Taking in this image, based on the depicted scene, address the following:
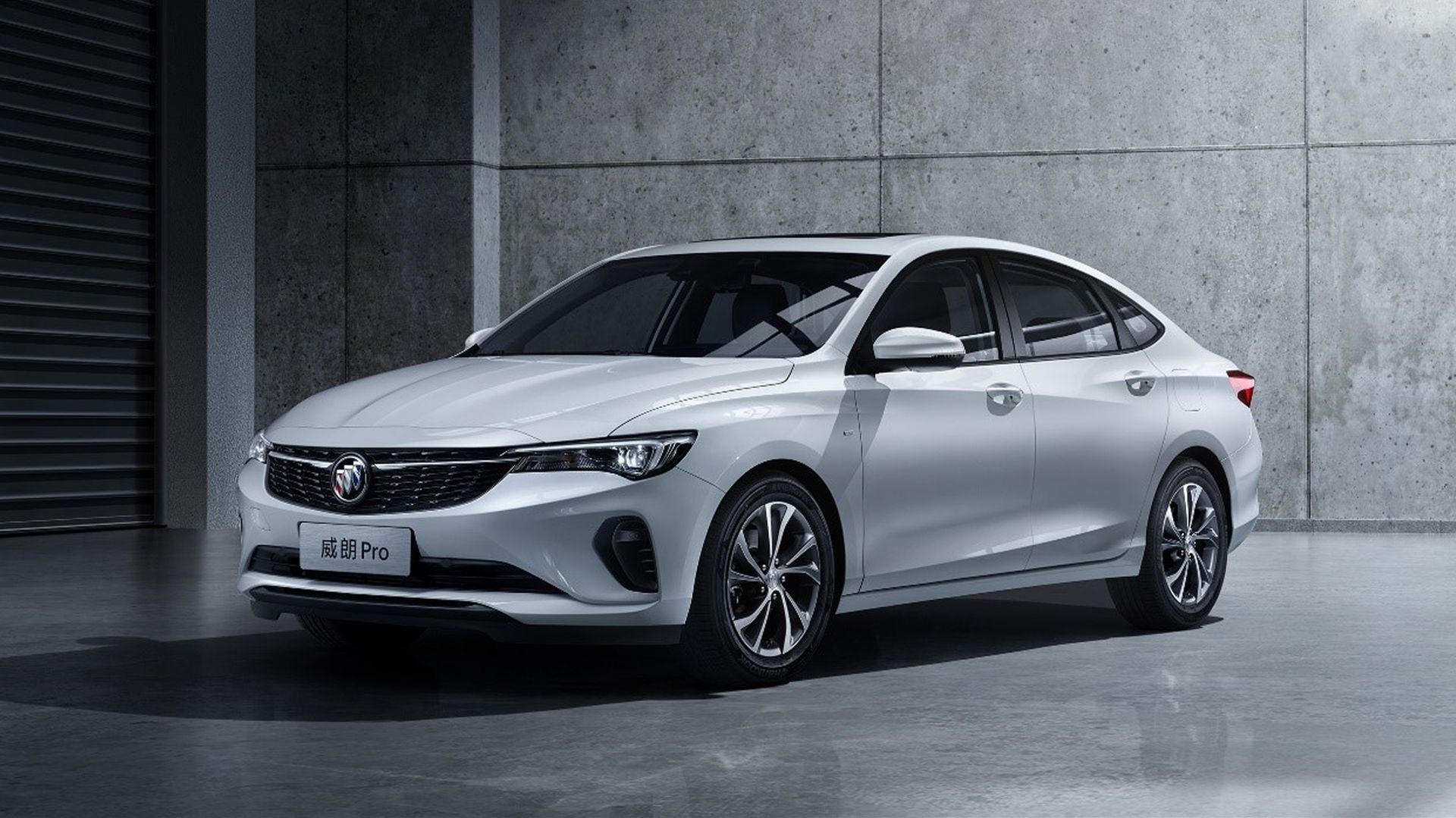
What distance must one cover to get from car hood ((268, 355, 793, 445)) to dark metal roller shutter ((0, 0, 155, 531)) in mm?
7189

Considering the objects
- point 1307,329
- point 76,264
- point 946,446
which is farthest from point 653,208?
point 946,446

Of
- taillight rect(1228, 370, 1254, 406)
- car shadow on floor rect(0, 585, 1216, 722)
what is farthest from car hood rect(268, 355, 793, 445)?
taillight rect(1228, 370, 1254, 406)

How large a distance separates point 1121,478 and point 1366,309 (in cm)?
642

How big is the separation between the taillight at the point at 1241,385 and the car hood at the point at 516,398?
298 cm

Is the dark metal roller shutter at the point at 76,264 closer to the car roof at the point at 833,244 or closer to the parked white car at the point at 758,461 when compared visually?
the parked white car at the point at 758,461

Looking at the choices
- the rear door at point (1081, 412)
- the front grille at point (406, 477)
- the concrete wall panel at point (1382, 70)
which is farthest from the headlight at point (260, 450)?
the concrete wall panel at point (1382, 70)

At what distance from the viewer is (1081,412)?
8125mm

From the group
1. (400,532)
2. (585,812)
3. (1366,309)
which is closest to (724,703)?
(400,532)

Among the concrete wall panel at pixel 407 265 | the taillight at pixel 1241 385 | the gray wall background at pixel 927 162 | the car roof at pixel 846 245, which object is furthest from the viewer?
the concrete wall panel at pixel 407 265

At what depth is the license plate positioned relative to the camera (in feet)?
20.9

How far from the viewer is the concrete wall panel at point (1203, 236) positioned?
556 inches

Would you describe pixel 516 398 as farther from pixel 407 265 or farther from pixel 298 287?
pixel 298 287

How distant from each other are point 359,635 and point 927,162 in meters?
8.02

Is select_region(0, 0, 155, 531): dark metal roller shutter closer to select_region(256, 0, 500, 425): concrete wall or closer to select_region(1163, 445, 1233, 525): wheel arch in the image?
select_region(256, 0, 500, 425): concrete wall
